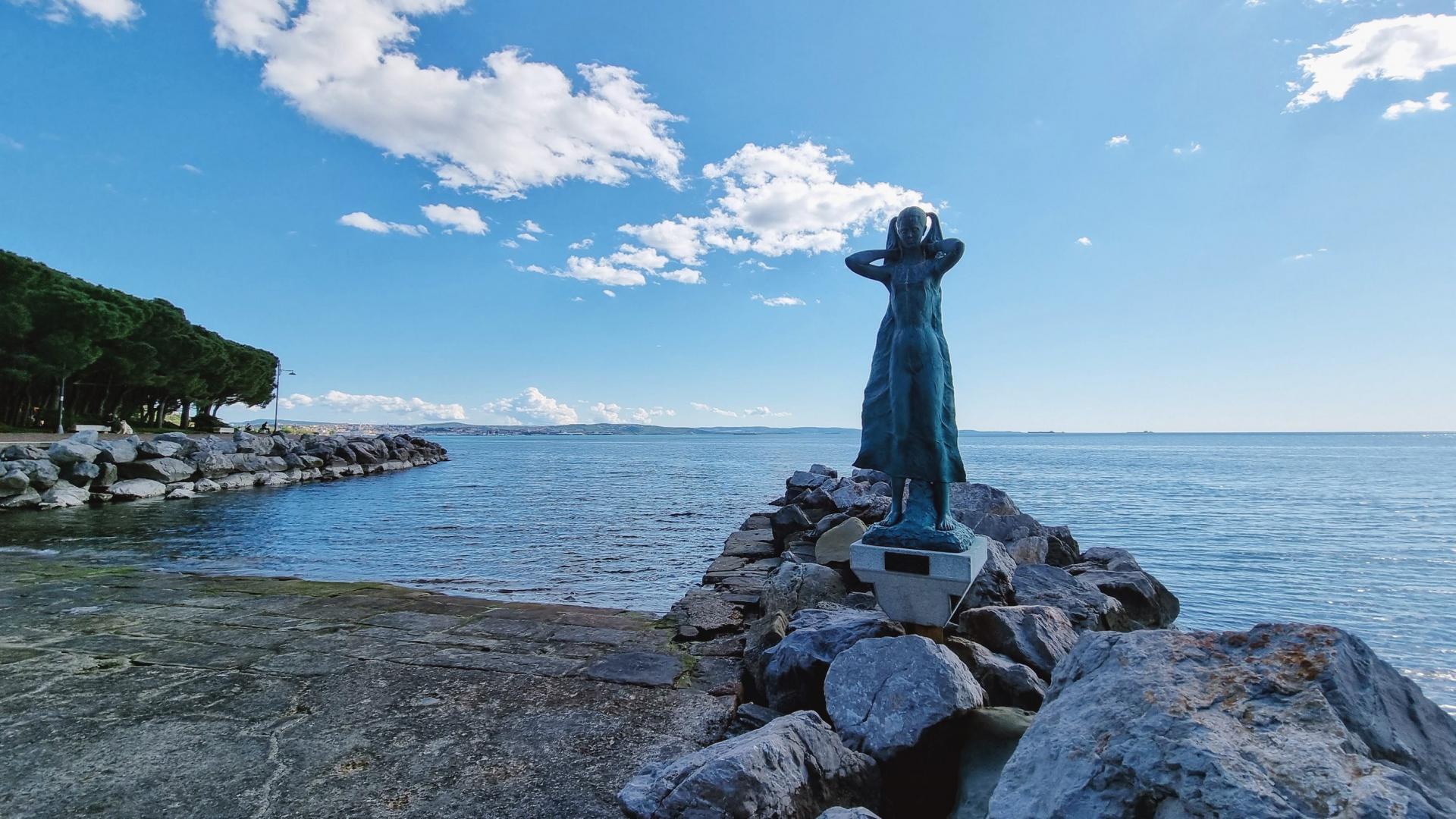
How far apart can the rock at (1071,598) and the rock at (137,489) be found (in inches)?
819

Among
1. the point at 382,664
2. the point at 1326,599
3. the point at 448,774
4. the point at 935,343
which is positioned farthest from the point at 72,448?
the point at 1326,599

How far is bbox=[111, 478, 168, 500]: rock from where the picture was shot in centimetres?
1683

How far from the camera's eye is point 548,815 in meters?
2.52

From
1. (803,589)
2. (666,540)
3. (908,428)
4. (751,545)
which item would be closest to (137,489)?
(666,540)

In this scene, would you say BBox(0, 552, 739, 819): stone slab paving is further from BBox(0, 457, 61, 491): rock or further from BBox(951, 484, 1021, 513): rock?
BBox(0, 457, 61, 491): rock

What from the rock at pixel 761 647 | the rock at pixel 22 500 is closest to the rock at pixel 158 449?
the rock at pixel 22 500

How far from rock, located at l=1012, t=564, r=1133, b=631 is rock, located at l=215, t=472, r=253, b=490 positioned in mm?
23464

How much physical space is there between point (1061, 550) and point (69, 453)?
69.8 feet

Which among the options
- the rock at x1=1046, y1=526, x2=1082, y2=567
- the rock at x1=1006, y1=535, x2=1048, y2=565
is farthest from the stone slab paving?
the rock at x1=1046, y1=526, x2=1082, y2=567

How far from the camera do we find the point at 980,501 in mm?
9547

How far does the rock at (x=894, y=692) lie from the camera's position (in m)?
2.78

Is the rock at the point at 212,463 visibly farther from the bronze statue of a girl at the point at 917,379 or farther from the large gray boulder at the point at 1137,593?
the large gray boulder at the point at 1137,593

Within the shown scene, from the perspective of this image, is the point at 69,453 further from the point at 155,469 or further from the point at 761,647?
the point at 761,647

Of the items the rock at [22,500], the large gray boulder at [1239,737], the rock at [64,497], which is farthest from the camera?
the rock at [64,497]
